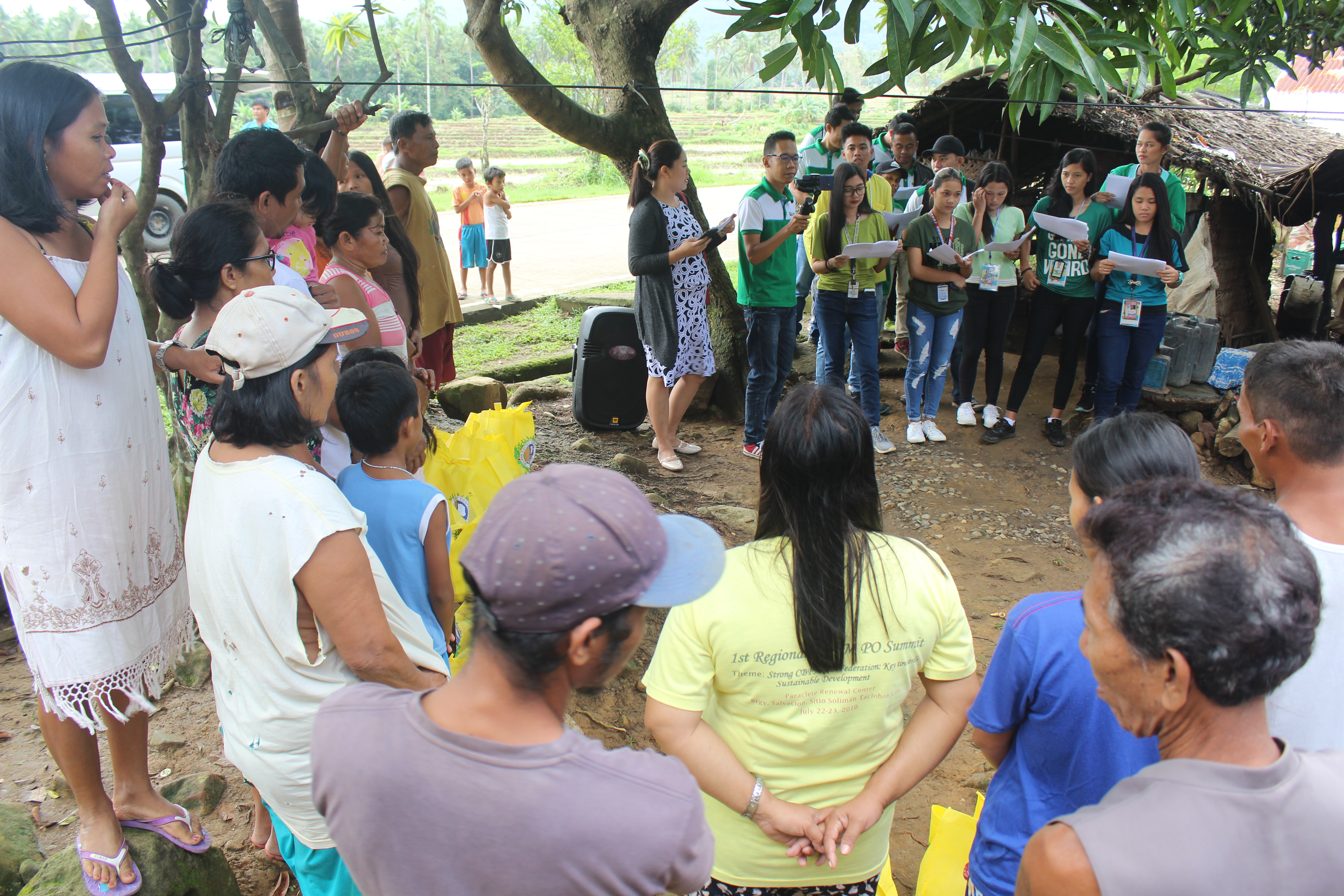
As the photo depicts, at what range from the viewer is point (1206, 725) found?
1.04 metres

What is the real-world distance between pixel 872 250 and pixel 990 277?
1.11m

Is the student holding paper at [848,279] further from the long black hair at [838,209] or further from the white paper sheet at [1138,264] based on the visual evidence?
the white paper sheet at [1138,264]

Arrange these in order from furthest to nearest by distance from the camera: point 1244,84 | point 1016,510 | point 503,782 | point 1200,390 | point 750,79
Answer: point 750,79, point 1200,390, point 1016,510, point 1244,84, point 503,782

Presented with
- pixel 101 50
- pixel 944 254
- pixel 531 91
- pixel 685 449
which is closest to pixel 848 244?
pixel 944 254

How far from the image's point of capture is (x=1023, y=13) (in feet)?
7.63

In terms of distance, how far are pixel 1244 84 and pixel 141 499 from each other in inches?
162

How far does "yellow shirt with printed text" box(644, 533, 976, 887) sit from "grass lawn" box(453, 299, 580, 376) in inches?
228

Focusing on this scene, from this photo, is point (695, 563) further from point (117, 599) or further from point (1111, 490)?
point (117, 599)

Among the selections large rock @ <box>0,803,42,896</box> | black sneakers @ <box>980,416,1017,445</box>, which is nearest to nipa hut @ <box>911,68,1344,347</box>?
black sneakers @ <box>980,416,1017,445</box>

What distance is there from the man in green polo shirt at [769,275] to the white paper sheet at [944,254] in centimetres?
95

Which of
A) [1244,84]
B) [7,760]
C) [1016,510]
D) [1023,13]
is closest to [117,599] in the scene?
[7,760]

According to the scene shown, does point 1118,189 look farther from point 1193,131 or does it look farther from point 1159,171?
point 1193,131

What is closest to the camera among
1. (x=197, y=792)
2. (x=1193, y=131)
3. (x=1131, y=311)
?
(x=197, y=792)

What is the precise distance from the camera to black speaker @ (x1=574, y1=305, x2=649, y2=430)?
17.5 feet
